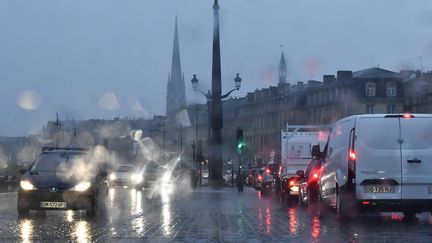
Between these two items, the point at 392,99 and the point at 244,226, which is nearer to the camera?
the point at 244,226

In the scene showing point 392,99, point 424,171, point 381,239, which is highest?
point 392,99

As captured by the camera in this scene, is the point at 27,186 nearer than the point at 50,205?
No

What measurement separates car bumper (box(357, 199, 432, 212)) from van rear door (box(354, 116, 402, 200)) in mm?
100

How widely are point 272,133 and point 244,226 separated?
95.7 m

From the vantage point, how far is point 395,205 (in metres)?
16.1

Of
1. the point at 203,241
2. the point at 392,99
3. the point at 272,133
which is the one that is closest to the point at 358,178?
the point at 203,241

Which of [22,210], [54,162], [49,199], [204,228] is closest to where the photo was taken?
[204,228]

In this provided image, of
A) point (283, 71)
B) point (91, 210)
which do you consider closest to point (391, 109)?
point (283, 71)

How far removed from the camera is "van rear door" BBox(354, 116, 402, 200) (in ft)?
52.4

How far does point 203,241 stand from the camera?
12.4 metres

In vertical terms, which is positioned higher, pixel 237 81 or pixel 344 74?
pixel 344 74

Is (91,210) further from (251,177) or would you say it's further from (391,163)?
(251,177)

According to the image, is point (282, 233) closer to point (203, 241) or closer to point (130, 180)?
point (203, 241)

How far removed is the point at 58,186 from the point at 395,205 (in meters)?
7.55
